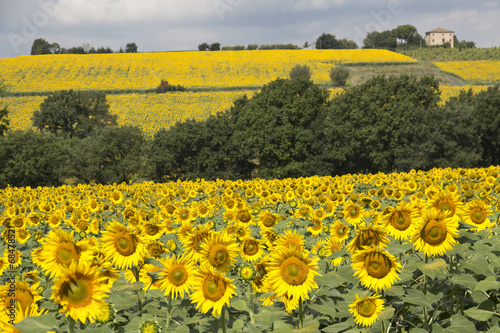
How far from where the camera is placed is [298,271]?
3141 mm

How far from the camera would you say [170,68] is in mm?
110562

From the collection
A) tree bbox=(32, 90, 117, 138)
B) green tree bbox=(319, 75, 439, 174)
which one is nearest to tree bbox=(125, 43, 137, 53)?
tree bbox=(32, 90, 117, 138)

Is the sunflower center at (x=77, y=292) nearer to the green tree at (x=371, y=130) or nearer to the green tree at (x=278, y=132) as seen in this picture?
the green tree at (x=278, y=132)

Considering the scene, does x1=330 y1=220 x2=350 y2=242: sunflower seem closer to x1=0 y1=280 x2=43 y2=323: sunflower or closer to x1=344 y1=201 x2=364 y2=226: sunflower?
x1=344 y1=201 x2=364 y2=226: sunflower

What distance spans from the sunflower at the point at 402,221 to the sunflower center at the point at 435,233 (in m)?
0.79

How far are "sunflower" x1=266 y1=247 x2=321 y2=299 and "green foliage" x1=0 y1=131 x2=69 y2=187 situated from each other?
41.4 meters

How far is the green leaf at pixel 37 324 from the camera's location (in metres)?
2.38

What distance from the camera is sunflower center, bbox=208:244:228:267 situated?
141 inches

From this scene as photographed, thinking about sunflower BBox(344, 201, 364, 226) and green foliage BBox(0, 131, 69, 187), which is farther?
green foliage BBox(0, 131, 69, 187)

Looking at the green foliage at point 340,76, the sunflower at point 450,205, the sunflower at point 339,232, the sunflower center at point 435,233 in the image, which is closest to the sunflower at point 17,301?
the sunflower center at point 435,233

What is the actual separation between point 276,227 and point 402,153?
123ft

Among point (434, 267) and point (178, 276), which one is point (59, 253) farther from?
point (434, 267)

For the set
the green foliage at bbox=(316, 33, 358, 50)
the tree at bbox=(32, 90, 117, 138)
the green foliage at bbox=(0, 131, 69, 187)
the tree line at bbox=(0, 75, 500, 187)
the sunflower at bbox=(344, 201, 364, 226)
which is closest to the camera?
the sunflower at bbox=(344, 201, 364, 226)

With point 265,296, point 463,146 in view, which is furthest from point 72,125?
point 265,296
